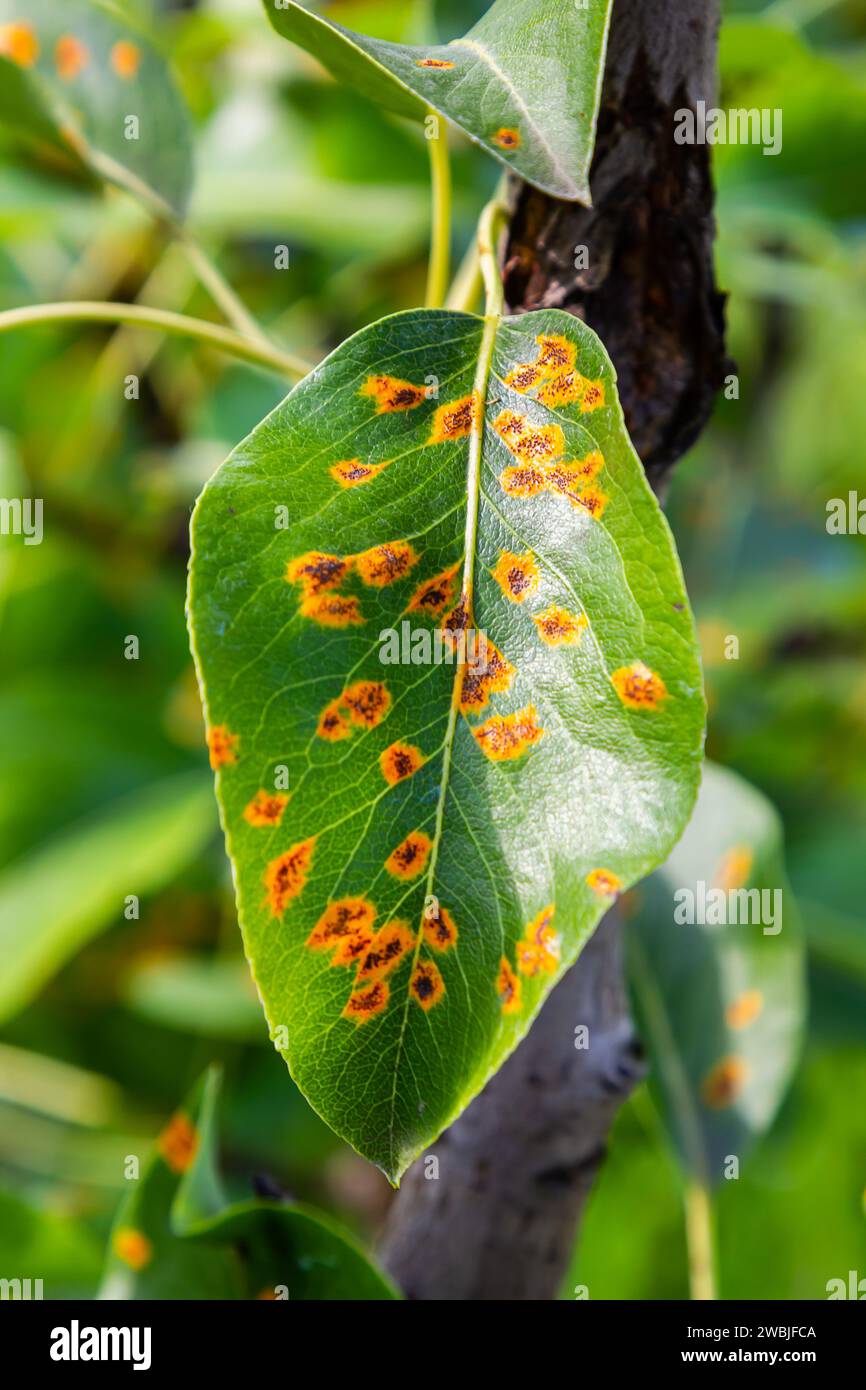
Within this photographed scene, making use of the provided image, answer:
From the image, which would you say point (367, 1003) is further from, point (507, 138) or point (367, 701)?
point (507, 138)

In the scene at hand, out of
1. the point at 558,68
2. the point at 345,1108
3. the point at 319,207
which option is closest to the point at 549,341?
the point at 558,68

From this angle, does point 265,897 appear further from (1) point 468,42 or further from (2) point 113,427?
(2) point 113,427

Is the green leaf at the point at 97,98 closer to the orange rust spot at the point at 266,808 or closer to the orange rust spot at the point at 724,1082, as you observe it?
the orange rust spot at the point at 266,808

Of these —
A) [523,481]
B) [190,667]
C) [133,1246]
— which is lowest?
[133,1246]

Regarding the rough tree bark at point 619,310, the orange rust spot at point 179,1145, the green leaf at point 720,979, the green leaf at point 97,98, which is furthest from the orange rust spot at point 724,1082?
the green leaf at point 97,98

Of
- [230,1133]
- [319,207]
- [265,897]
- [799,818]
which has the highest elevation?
[319,207]

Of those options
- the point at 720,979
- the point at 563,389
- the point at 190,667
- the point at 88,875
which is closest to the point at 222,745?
the point at 563,389

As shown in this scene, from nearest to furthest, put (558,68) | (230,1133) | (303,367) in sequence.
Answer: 1. (558,68)
2. (303,367)
3. (230,1133)
